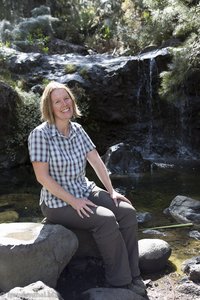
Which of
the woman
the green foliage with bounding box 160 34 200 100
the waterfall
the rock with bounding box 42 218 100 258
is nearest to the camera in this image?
the woman

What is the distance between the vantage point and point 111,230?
10.9ft

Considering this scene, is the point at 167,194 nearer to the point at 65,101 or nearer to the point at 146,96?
the point at 65,101

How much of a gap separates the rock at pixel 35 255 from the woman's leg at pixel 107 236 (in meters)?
0.14

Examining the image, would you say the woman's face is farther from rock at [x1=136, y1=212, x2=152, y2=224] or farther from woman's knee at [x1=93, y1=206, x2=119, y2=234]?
rock at [x1=136, y1=212, x2=152, y2=224]

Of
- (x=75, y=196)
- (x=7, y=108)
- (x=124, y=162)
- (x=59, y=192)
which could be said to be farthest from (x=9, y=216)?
(x=7, y=108)

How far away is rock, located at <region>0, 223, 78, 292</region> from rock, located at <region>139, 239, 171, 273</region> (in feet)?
2.57

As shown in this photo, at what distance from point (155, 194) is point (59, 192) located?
4.35 metres

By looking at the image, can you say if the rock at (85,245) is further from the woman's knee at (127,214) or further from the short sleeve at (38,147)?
the short sleeve at (38,147)

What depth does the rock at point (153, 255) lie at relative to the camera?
3.96 metres

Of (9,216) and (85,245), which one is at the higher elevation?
(85,245)

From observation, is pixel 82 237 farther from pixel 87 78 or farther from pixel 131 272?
pixel 87 78

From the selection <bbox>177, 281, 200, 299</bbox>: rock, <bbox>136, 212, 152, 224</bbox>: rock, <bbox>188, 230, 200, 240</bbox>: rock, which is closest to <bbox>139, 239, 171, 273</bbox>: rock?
<bbox>177, 281, 200, 299</bbox>: rock

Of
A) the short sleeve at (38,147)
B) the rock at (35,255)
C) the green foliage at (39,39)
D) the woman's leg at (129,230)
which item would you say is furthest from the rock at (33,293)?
the green foliage at (39,39)

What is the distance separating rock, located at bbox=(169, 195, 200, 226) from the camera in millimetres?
5883
